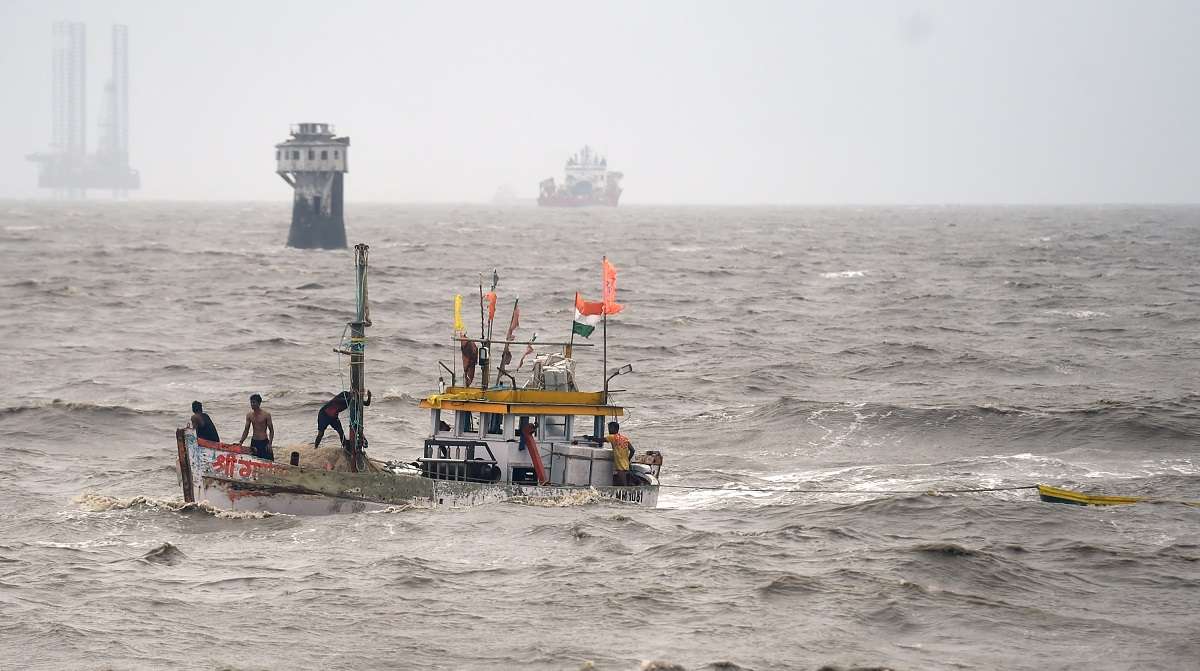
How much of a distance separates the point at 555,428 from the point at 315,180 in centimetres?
8490

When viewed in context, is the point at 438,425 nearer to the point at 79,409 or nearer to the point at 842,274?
the point at 79,409

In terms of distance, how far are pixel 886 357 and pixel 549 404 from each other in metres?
25.5

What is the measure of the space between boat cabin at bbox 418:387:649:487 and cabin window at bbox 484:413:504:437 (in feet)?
0.06

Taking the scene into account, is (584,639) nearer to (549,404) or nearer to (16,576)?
(549,404)

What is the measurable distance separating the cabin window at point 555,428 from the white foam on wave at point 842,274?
202 ft

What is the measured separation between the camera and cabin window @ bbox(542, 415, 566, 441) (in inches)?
1037

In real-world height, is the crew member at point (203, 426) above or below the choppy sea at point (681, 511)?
above

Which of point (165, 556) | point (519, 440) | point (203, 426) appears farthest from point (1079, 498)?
point (165, 556)

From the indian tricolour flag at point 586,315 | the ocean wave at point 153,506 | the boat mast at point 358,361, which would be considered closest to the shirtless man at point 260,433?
the ocean wave at point 153,506

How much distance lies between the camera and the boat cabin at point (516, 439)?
1010 inches

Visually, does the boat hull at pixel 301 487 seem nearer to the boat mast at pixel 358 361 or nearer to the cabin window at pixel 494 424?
the boat mast at pixel 358 361

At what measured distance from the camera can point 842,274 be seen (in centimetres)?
8944

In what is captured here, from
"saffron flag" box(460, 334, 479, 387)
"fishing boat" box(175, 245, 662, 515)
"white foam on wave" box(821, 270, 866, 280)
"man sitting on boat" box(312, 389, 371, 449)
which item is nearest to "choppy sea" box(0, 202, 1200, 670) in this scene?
"fishing boat" box(175, 245, 662, 515)

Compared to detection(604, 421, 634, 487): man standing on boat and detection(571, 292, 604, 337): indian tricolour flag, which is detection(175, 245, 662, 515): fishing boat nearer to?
detection(604, 421, 634, 487): man standing on boat
